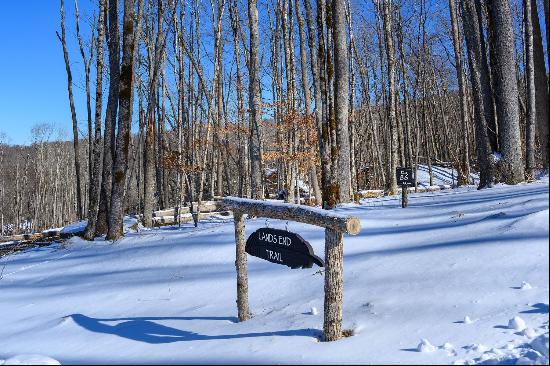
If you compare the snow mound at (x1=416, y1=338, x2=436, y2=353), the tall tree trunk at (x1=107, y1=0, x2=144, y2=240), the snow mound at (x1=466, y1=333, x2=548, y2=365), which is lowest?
the snow mound at (x1=416, y1=338, x2=436, y2=353)

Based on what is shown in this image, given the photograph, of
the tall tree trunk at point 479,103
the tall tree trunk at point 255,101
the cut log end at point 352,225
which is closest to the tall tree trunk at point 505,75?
the tall tree trunk at point 479,103

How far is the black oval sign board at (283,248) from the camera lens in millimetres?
3488

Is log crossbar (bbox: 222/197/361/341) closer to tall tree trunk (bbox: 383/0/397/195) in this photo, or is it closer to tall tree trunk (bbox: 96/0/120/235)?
tall tree trunk (bbox: 96/0/120/235)

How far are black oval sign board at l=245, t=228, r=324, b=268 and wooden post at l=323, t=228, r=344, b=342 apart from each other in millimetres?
115

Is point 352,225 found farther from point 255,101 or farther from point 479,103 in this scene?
point 479,103

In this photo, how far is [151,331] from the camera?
14.0 feet

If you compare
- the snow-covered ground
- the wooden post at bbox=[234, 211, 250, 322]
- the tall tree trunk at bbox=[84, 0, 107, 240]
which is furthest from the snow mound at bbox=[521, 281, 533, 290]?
the tall tree trunk at bbox=[84, 0, 107, 240]

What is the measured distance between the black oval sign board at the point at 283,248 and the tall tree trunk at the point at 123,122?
6410mm

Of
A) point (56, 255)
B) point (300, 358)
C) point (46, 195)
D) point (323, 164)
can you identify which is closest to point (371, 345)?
point (300, 358)

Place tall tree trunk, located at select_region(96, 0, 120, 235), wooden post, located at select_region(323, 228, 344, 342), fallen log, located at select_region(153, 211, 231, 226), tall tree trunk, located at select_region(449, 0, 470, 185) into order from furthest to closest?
fallen log, located at select_region(153, 211, 231, 226) < tall tree trunk, located at select_region(449, 0, 470, 185) < tall tree trunk, located at select_region(96, 0, 120, 235) < wooden post, located at select_region(323, 228, 344, 342)

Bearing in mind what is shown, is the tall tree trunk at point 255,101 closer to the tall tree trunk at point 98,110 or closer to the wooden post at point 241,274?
the tall tree trunk at point 98,110

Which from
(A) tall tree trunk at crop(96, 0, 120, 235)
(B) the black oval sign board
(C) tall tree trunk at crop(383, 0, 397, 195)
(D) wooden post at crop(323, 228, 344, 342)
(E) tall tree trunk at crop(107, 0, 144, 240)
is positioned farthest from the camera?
(C) tall tree trunk at crop(383, 0, 397, 195)

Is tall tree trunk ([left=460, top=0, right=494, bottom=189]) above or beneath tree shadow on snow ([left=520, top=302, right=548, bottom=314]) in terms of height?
above

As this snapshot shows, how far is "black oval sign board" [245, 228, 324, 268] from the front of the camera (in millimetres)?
3488
